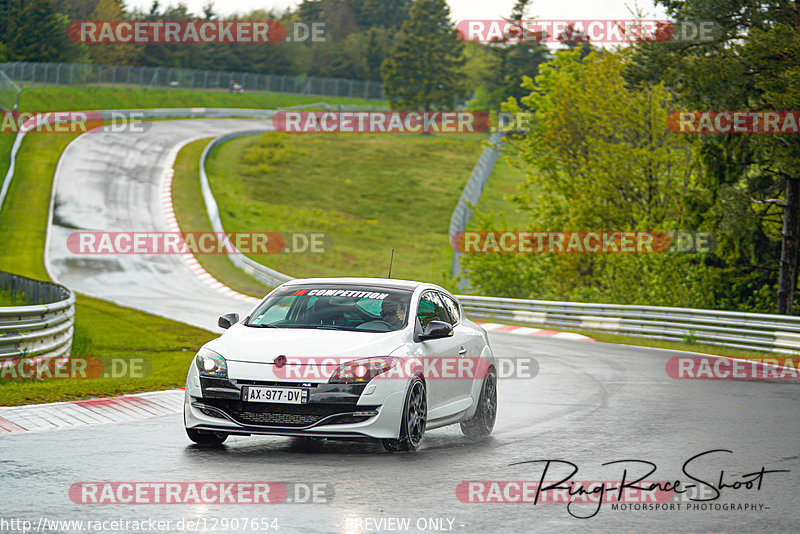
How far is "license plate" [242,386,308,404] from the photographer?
8.42 m

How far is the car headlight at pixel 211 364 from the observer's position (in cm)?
866

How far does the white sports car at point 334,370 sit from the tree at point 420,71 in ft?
326

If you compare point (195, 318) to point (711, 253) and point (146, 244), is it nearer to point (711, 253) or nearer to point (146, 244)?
point (711, 253)

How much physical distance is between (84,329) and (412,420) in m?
15.1

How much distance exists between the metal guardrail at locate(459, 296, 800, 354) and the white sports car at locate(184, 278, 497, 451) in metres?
13.0

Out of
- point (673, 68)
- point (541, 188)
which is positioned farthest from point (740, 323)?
point (541, 188)

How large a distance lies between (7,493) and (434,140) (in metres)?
90.5

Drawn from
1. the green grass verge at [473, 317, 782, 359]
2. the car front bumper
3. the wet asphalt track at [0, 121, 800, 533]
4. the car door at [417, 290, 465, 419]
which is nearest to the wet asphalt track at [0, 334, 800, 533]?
the wet asphalt track at [0, 121, 800, 533]

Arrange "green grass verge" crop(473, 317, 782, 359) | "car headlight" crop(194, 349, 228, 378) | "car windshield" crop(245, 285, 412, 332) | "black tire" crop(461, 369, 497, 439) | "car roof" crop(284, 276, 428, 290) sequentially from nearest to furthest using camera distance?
1. "car headlight" crop(194, 349, 228, 378)
2. "car windshield" crop(245, 285, 412, 332)
3. "car roof" crop(284, 276, 428, 290)
4. "black tire" crop(461, 369, 497, 439)
5. "green grass verge" crop(473, 317, 782, 359)

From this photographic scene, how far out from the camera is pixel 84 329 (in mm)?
22359

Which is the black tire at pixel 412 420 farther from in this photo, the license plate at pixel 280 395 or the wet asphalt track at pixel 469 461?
the license plate at pixel 280 395

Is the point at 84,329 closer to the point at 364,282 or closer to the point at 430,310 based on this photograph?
the point at 364,282

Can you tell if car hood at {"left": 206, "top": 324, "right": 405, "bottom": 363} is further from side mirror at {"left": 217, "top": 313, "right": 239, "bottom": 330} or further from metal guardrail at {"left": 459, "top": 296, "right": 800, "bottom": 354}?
metal guardrail at {"left": 459, "top": 296, "right": 800, "bottom": 354}

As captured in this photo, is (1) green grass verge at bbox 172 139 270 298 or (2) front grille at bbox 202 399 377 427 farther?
(1) green grass verge at bbox 172 139 270 298
